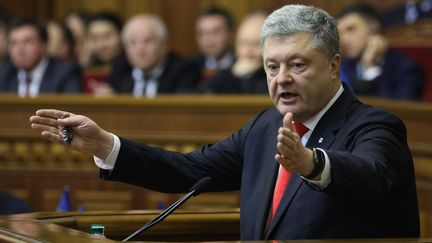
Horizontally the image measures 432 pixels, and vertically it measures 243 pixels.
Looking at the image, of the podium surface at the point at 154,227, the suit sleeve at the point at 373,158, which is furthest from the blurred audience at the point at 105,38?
the suit sleeve at the point at 373,158

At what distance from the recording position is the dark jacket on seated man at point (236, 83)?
7168 mm

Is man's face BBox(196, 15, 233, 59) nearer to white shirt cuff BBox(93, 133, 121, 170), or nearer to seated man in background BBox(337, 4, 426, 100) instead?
seated man in background BBox(337, 4, 426, 100)

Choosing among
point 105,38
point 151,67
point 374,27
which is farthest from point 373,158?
point 105,38

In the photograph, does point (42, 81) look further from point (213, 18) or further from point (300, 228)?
point (300, 228)

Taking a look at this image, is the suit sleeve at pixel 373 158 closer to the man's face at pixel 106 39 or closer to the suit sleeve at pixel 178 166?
the suit sleeve at pixel 178 166

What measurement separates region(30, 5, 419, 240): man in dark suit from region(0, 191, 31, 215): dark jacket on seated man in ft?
4.75

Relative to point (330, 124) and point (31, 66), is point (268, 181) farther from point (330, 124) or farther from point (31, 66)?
point (31, 66)

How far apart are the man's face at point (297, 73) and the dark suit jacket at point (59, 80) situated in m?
4.68

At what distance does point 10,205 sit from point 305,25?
6.83 feet

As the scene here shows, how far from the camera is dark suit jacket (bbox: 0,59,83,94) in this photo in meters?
7.80

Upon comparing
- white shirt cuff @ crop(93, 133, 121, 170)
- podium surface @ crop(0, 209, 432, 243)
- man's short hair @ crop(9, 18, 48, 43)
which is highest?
white shirt cuff @ crop(93, 133, 121, 170)

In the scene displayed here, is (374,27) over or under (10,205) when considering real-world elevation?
over

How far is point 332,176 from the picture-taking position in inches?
110

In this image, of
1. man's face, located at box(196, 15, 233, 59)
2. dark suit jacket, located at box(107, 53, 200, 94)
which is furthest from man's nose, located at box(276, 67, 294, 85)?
man's face, located at box(196, 15, 233, 59)
